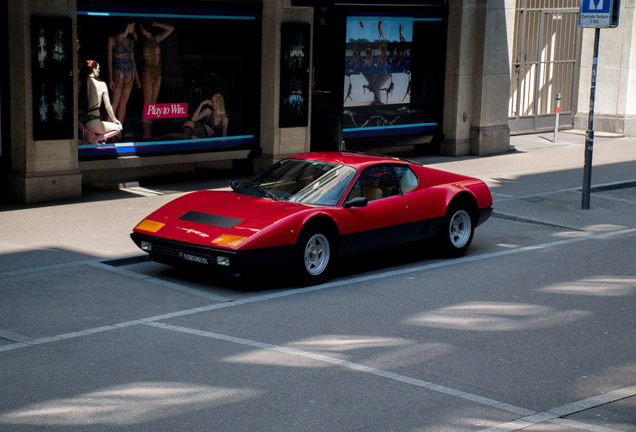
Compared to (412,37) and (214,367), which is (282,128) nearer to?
(412,37)

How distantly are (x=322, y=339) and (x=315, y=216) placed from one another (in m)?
2.13

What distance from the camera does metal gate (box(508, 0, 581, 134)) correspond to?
23656mm

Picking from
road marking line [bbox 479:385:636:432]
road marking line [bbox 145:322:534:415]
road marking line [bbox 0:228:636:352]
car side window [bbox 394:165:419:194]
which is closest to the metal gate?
road marking line [bbox 0:228:636:352]

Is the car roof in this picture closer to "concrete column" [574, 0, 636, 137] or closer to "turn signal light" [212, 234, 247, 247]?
"turn signal light" [212, 234, 247, 247]

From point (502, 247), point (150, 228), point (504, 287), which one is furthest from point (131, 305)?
point (502, 247)

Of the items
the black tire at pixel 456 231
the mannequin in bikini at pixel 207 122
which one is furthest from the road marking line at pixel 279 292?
the mannequin in bikini at pixel 207 122

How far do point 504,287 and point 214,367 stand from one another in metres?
4.19

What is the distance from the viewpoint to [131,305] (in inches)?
342

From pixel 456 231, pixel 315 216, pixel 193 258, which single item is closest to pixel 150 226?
pixel 193 258

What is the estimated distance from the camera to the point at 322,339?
7707 millimetres

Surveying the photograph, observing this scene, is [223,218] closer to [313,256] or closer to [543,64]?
[313,256]

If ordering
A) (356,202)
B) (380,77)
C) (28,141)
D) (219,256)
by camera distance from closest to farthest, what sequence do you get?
(219,256) → (356,202) → (28,141) → (380,77)

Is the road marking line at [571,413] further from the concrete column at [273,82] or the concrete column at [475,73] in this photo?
the concrete column at [475,73]

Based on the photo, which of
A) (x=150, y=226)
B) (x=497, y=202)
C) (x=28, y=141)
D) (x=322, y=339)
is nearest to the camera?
(x=322, y=339)
